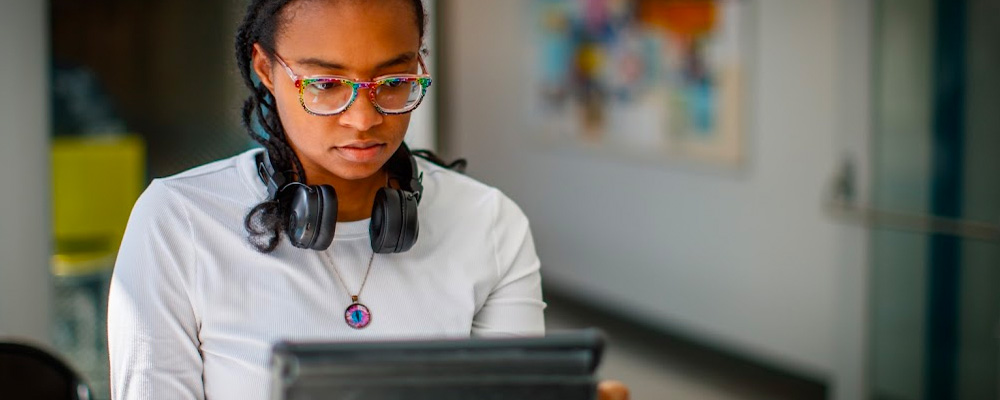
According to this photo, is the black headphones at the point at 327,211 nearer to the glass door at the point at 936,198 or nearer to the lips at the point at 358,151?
the lips at the point at 358,151

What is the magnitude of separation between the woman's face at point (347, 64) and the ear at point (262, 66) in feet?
0.07

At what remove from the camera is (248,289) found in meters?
1.36

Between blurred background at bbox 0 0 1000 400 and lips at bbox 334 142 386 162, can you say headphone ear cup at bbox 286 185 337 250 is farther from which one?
blurred background at bbox 0 0 1000 400

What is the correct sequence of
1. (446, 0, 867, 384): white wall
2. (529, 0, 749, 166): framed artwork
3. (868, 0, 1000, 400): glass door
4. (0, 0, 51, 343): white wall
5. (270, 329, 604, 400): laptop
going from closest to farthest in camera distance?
1. (270, 329, 604, 400): laptop
2. (0, 0, 51, 343): white wall
3. (868, 0, 1000, 400): glass door
4. (446, 0, 867, 384): white wall
5. (529, 0, 749, 166): framed artwork

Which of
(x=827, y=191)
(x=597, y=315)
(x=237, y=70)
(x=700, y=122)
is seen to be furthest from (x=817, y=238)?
(x=237, y=70)

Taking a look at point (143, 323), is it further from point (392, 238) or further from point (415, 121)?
point (415, 121)

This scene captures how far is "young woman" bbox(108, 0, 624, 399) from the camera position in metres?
1.31

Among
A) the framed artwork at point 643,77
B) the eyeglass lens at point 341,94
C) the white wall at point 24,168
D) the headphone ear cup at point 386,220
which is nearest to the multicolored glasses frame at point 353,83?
the eyeglass lens at point 341,94

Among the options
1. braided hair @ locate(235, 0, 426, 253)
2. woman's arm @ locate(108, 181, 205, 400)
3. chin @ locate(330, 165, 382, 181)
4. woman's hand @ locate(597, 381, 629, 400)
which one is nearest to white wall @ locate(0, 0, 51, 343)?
braided hair @ locate(235, 0, 426, 253)

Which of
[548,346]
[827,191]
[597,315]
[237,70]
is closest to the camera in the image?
[548,346]

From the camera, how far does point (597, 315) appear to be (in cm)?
577

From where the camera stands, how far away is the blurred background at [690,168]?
328cm

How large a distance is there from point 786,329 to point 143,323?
11.9 ft

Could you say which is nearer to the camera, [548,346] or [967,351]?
[548,346]
